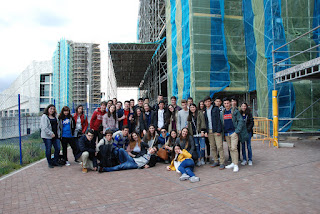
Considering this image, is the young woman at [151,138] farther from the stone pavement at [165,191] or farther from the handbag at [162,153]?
the stone pavement at [165,191]

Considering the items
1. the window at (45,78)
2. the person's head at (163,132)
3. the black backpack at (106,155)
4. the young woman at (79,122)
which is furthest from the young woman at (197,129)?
the window at (45,78)

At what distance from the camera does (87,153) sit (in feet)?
19.9

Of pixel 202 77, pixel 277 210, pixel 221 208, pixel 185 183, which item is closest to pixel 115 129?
pixel 185 183

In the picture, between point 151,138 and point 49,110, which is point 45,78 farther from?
point 151,138

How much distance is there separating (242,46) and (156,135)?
1117 cm

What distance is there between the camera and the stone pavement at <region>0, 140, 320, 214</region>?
3.58 m

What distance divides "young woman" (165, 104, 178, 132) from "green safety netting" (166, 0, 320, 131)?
6645 millimetres

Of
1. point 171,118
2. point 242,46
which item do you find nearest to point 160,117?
point 171,118

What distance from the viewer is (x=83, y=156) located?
19.8 ft

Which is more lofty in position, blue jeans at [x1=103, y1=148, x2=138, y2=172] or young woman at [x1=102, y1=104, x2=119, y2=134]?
young woman at [x1=102, y1=104, x2=119, y2=134]

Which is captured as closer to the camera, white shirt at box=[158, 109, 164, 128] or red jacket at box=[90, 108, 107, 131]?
red jacket at box=[90, 108, 107, 131]

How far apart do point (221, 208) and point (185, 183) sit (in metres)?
1.40

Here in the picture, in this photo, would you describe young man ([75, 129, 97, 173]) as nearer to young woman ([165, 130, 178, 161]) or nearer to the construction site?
young woman ([165, 130, 178, 161])

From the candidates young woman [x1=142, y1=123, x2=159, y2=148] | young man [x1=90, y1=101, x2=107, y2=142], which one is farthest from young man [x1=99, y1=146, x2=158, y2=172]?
young man [x1=90, y1=101, x2=107, y2=142]
